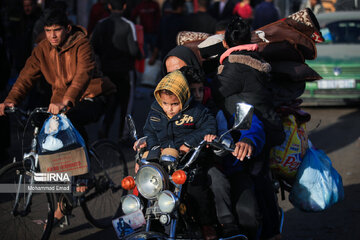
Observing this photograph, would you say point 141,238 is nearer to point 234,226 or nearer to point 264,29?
point 234,226

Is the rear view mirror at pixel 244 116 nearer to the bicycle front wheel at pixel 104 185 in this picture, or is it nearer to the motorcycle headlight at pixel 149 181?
the motorcycle headlight at pixel 149 181

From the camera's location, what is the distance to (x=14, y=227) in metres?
5.21

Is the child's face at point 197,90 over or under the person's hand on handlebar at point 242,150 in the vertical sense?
over

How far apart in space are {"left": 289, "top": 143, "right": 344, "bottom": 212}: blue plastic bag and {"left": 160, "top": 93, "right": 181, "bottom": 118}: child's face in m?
1.33

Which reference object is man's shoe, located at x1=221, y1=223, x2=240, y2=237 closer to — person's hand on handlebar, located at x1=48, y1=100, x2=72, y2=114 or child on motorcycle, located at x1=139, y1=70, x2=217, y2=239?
child on motorcycle, located at x1=139, y1=70, x2=217, y2=239

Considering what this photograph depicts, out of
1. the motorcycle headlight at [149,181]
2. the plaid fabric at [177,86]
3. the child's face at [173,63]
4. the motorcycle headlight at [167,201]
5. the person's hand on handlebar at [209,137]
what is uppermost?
the plaid fabric at [177,86]

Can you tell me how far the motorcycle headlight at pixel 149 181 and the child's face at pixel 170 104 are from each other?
1.67 ft

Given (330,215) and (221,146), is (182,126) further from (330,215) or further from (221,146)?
(330,215)

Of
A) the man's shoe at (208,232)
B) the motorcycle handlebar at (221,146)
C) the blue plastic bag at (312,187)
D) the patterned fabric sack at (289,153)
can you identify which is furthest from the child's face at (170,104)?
the blue plastic bag at (312,187)

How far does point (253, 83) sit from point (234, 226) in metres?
1.08

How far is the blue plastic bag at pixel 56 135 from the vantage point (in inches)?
206

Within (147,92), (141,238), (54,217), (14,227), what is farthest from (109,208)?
(147,92)

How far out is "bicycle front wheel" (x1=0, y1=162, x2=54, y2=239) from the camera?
17.0 feet

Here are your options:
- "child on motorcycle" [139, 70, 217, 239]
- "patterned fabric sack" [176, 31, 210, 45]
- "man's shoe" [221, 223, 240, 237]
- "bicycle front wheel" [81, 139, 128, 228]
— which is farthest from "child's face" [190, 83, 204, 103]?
"bicycle front wheel" [81, 139, 128, 228]
